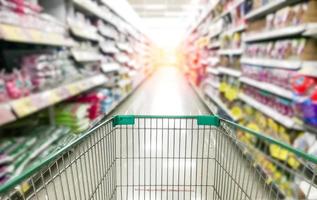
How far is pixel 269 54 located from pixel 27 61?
2.08m

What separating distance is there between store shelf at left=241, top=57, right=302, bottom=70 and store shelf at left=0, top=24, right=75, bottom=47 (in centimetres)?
181

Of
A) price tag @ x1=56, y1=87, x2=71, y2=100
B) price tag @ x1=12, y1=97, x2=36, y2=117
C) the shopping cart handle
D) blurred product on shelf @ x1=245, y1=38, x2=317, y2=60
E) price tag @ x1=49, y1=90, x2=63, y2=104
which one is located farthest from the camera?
price tag @ x1=56, y1=87, x2=71, y2=100

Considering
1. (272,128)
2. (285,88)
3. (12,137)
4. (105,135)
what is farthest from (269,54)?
(12,137)

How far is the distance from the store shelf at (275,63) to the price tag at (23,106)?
72.2 inches

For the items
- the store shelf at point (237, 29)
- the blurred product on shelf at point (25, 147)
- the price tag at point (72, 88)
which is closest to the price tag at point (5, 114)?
the blurred product on shelf at point (25, 147)

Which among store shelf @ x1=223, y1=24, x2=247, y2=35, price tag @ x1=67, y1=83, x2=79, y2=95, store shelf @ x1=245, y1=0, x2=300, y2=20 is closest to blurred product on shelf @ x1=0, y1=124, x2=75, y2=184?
price tag @ x1=67, y1=83, x2=79, y2=95

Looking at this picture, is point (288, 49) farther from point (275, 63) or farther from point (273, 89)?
point (273, 89)

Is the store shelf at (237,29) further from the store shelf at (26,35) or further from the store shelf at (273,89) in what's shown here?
the store shelf at (26,35)

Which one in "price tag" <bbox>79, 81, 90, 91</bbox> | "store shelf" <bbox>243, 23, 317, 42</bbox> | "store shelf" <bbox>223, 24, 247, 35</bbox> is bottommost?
"price tag" <bbox>79, 81, 90, 91</bbox>

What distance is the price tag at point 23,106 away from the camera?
155 centimetres

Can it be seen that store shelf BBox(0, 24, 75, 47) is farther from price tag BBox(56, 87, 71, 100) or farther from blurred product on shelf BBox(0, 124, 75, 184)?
blurred product on shelf BBox(0, 124, 75, 184)

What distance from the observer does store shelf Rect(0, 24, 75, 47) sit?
1.42 metres

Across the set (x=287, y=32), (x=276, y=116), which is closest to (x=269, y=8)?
(x=287, y=32)

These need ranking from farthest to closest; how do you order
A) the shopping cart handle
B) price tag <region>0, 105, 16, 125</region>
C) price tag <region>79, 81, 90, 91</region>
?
price tag <region>79, 81, 90, 91</region> → price tag <region>0, 105, 16, 125</region> → the shopping cart handle
